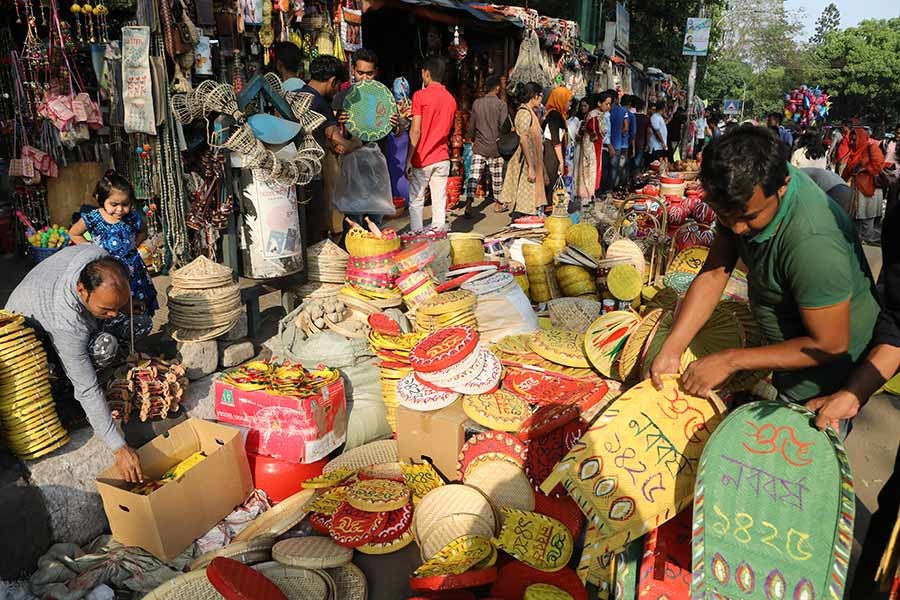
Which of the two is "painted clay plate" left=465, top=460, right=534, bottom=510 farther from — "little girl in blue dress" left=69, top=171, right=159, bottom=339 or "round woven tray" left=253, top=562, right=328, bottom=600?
"little girl in blue dress" left=69, top=171, right=159, bottom=339

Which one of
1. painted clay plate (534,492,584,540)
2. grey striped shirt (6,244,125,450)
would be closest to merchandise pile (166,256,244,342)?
grey striped shirt (6,244,125,450)

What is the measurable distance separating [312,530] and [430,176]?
397cm

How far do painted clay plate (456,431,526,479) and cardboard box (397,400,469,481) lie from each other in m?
0.06

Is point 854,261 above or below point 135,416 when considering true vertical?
above

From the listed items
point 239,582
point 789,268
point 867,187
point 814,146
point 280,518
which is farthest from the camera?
point 814,146

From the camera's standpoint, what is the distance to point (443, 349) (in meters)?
3.04

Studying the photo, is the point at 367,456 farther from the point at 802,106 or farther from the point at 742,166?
the point at 802,106

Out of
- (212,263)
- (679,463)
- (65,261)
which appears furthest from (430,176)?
(679,463)

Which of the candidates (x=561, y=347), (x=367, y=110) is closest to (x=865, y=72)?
(x=367, y=110)

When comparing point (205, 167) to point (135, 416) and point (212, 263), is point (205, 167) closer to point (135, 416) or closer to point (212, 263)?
point (212, 263)

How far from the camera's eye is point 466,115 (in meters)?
9.83

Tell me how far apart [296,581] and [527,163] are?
19.0 ft

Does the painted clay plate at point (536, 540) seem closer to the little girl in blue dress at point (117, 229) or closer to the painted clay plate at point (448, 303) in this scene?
the painted clay plate at point (448, 303)

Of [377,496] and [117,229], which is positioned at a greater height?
[117,229]
